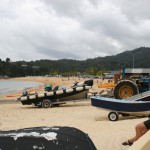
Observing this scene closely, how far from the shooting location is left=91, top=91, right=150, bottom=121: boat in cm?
1198

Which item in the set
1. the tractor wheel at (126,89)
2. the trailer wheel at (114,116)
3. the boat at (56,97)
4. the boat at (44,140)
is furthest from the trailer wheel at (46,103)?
the boat at (44,140)

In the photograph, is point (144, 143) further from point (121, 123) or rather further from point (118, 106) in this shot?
point (118, 106)

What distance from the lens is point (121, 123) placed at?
1129 cm

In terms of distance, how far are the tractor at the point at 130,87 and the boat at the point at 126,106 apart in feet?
14.0

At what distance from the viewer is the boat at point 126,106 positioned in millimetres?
11977

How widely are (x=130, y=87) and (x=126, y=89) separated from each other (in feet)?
0.73

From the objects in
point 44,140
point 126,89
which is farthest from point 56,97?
point 44,140

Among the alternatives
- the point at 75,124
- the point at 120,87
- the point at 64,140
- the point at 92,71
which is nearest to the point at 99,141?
the point at 75,124

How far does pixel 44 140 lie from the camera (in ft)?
13.1

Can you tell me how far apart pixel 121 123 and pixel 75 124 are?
177cm

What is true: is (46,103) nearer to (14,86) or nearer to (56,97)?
(56,97)

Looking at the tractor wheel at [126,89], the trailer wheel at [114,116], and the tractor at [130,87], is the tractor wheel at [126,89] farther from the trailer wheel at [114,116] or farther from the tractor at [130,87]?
the trailer wheel at [114,116]

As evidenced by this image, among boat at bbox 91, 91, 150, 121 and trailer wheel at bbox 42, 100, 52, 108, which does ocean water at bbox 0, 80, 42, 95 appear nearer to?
trailer wheel at bbox 42, 100, 52, 108

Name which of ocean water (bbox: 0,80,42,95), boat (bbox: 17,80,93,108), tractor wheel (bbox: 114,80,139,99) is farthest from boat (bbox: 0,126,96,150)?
ocean water (bbox: 0,80,42,95)
